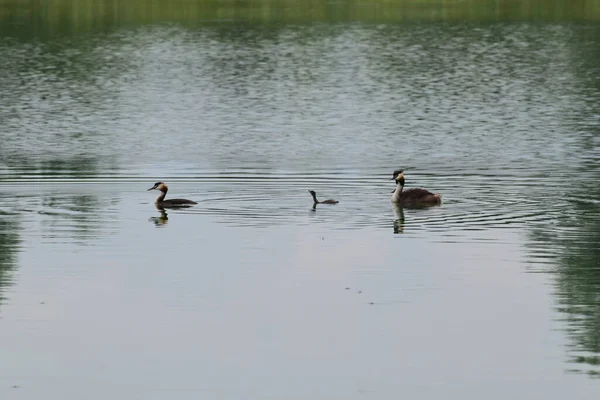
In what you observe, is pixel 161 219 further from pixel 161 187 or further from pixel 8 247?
pixel 8 247

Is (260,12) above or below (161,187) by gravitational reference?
below

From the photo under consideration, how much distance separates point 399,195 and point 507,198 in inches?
74.5

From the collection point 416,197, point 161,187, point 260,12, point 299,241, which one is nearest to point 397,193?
point 416,197

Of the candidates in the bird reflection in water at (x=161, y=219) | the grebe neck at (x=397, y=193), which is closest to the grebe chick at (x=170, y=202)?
the bird reflection in water at (x=161, y=219)

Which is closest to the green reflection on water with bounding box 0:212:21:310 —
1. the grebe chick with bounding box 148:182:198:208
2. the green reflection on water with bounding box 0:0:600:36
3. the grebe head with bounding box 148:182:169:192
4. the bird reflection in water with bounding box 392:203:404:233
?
the grebe chick with bounding box 148:182:198:208

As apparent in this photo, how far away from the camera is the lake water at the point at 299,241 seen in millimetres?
15508

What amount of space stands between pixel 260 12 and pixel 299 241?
66.7m

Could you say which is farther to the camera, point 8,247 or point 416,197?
point 416,197

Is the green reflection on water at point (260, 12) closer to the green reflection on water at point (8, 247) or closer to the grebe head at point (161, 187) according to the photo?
the grebe head at point (161, 187)

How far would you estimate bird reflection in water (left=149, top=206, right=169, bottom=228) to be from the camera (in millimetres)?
25000

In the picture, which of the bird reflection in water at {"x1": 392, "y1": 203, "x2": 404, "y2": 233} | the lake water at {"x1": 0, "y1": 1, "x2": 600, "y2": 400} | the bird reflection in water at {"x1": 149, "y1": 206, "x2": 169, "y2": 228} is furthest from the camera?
the bird reflection in water at {"x1": 149, "y1": 206, "x2": 169, "y2": 228}

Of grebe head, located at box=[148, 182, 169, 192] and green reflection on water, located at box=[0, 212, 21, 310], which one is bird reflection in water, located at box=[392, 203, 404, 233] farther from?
green reflection on water, located at box=[0, 212, 21, 310]

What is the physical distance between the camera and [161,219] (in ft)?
83.7

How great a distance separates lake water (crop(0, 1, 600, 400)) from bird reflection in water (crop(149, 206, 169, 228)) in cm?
8
